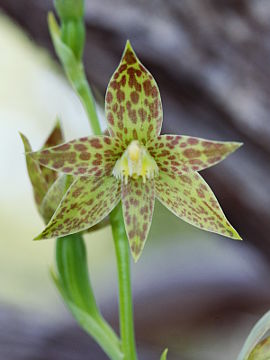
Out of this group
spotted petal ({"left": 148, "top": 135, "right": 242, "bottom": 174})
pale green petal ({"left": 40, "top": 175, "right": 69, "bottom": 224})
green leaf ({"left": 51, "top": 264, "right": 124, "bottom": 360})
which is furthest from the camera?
green leaf ({"left": 51, "top": 264, "right": 124, "bottom": 360})

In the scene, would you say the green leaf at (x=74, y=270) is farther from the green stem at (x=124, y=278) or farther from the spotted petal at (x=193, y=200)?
the spotted petal at (x=193, y=200)

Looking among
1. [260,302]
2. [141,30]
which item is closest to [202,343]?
[260,302]

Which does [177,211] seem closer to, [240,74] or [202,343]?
[240,74]

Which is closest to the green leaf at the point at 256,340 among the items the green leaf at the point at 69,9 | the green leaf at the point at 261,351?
the green leaf at the point at 261,351

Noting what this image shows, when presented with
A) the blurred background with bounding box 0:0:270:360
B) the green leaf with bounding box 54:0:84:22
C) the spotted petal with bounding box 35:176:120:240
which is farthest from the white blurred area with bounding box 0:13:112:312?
the spotted petal with bounding box 35:176:120:240

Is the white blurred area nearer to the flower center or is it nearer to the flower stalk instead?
the flower stalk

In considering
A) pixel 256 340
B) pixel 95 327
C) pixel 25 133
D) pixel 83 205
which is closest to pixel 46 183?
pixel 83 205
